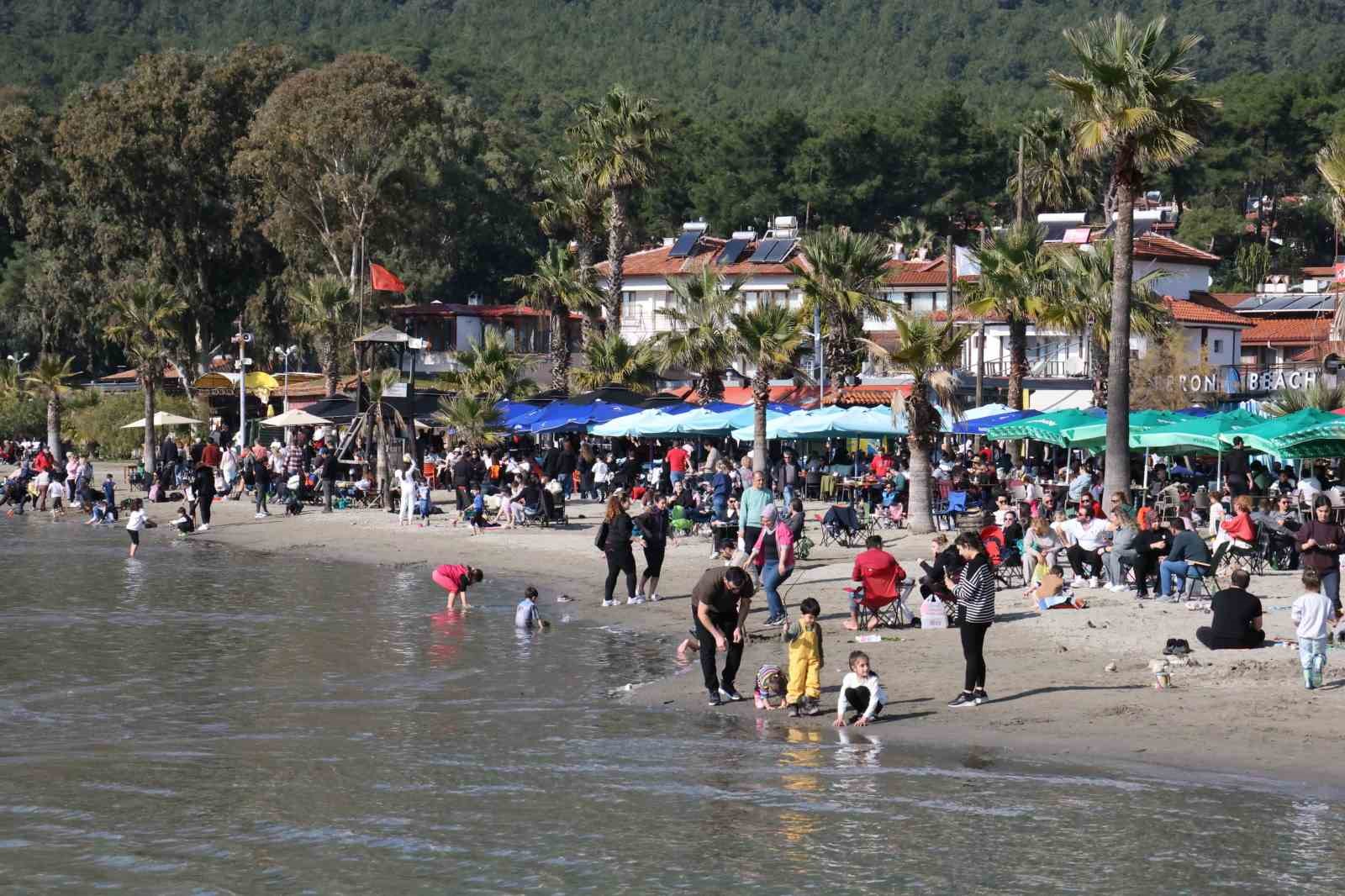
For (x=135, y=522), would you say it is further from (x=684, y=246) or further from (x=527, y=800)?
(x=684, y=246)

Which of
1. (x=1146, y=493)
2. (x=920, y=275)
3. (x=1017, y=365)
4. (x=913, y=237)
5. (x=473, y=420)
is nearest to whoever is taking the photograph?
(x=1146, y=493)

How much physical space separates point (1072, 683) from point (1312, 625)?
2.32 m

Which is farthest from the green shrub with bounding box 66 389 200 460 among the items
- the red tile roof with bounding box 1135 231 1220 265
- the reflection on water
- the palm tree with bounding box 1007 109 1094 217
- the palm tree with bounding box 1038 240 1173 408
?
the reflection on water

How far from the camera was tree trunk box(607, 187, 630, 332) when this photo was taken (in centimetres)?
5588

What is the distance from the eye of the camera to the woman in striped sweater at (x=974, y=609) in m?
14.4

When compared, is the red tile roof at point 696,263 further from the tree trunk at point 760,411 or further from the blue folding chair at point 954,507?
the blue folding chair at point 954,507

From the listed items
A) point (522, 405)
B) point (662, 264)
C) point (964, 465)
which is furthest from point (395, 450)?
point (662, 264)

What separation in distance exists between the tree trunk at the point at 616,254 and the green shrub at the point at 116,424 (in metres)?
14.7

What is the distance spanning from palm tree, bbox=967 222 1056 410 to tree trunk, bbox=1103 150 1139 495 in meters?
10.5

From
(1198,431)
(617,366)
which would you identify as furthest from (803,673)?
(617,366)

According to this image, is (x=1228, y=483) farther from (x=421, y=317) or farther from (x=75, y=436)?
(x=421, y=317)

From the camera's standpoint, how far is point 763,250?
6981cm

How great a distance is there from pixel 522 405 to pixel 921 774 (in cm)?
3265

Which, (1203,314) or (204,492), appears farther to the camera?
(1203,314)
